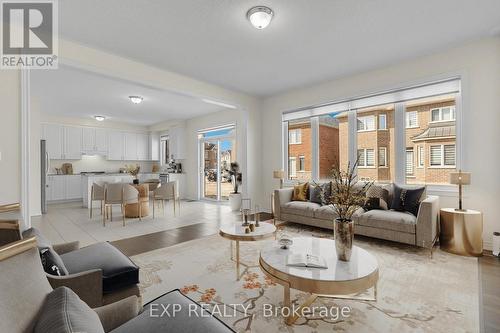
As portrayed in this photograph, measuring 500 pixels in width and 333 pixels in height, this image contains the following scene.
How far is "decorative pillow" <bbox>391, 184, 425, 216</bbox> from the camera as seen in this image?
11.4 ft

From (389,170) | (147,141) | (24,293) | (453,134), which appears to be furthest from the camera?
(147,141)

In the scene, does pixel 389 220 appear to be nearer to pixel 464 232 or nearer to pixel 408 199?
pixel 408 199

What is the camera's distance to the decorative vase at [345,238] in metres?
1.95

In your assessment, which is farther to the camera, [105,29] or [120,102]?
[120,102]

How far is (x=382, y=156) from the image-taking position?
4375 millimetres

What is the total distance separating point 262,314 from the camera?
1878 millimetres

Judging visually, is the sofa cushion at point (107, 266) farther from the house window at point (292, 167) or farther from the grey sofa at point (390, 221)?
the house window at point (292, 167)

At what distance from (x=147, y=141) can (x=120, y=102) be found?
12.1 feet

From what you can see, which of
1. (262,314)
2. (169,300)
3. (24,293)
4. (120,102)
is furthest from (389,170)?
(120,102)

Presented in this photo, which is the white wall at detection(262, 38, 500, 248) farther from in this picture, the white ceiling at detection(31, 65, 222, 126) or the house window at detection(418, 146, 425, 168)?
the white ceiling at detection(31, 65, 222, 126)

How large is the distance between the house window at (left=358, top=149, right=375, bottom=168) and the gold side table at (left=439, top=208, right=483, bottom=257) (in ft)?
5.06

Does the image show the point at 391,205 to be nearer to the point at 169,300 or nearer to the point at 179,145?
the point at 169,300

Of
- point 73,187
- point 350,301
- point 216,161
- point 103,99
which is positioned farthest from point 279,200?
point 73,187

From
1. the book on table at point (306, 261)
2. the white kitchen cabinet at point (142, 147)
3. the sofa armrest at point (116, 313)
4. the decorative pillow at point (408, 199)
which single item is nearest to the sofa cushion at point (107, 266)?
the sofa armrest at point (116, 313)
